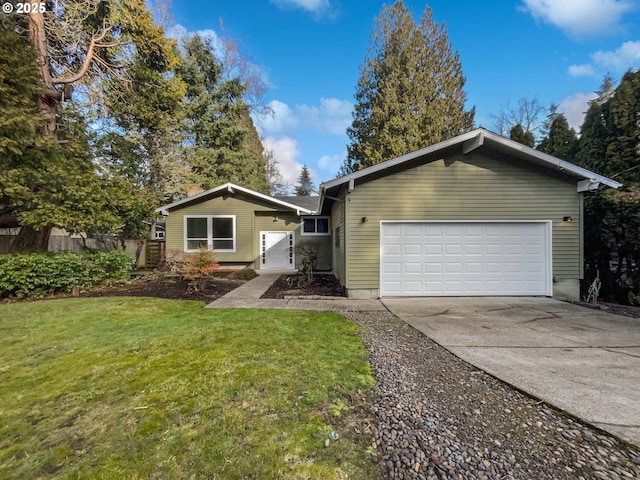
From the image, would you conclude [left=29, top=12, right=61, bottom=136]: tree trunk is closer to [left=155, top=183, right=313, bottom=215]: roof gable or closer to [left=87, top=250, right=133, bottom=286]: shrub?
[left=87, top=250, right=133, bottom=286]: shrub

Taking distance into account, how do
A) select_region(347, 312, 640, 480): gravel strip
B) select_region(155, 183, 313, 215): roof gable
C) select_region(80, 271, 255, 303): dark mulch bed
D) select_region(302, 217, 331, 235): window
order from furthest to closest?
select_region(302, 217, 331, 235): window
select_region(155, 183, 313, 215): roof gable
select_region(80, 271, 255, 303): dark mulch bed
select_region(347, 312, 640, 480): gravel strip

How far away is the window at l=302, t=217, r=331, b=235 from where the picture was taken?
1421 cm

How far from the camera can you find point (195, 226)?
45.3 feet

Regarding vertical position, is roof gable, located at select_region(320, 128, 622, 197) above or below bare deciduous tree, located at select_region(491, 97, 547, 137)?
below

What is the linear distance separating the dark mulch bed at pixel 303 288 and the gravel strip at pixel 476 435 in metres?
5.05

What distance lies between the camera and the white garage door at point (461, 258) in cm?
763

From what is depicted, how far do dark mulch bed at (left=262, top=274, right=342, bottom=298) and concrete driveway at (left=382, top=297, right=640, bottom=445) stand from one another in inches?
86.7

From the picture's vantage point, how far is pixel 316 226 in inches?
562

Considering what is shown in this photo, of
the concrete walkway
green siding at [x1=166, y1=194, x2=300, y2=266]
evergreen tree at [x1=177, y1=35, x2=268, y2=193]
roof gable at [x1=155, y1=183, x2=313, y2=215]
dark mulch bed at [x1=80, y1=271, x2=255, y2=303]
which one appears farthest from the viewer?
evergreen tree at [x1=177, y1=35, x2=268, y2=193]

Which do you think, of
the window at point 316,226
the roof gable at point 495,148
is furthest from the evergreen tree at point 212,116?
the roof gable at point 495,148

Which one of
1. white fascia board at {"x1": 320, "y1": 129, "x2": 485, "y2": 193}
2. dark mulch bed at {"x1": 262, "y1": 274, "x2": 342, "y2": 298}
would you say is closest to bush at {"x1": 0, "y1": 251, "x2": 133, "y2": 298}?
dark mulch bed at {"x1": 262, "y1": 274, "x2": 342, "y2": 298}

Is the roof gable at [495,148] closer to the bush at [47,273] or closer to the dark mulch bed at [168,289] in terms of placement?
the dark mulch bed at [168,289]

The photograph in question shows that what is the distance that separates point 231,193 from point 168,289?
6.12 m

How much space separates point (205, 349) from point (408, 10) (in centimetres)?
2686
